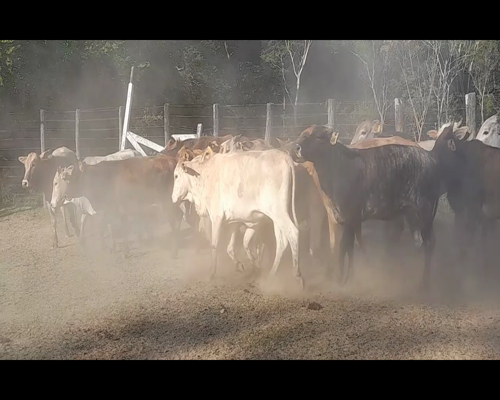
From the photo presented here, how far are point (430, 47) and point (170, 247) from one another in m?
9.01

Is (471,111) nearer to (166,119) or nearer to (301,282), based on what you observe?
(301,282)

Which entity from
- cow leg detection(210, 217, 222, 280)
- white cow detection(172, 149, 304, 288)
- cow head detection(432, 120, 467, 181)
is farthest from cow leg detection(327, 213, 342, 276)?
cow head detection(432, 120, 467, 181)

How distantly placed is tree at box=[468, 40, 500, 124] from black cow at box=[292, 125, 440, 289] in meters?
8.42

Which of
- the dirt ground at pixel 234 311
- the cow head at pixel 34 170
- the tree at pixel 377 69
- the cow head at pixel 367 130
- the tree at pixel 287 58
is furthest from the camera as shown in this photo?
the tree at pixel 287 58

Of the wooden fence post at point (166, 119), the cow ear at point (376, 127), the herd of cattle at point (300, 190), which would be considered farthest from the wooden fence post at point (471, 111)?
the wooden fence post at point (166, 119)

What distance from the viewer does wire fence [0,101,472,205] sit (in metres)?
14.0

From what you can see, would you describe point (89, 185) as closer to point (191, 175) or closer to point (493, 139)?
point (191, 175)

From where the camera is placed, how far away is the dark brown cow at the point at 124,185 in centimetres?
879

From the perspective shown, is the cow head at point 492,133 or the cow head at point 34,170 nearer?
the cow head at point 34,170

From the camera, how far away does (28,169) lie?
9.69 meters

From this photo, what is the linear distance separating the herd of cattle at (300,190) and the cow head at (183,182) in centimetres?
1

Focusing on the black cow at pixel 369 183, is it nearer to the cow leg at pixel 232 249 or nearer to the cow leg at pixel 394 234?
the cow leg at pixel 232 249

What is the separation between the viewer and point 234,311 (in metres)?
5.93

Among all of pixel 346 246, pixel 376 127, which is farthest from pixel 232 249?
pixel 376 127
